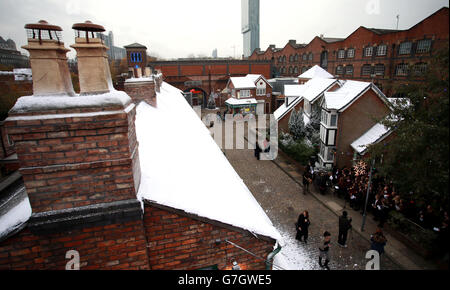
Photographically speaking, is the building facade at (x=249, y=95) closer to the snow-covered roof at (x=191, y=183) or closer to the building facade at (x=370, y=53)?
the building facade at (x=370, y=53)

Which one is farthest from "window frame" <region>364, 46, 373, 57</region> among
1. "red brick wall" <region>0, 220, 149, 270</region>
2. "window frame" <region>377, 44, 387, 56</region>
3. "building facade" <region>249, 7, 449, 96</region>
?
"red brick wall" <region>0, 220, 149, 270</region>

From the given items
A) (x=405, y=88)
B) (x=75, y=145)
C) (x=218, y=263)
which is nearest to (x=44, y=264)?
(x=75, y=145)

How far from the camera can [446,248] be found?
1789 mm

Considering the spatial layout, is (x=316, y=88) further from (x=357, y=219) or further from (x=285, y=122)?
(x=357, y=219)

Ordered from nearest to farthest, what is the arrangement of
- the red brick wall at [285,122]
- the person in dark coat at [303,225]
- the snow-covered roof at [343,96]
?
the person in dark coat at [303,225], the snow-covered roof at [343,96], the red brick wall at [285,122]

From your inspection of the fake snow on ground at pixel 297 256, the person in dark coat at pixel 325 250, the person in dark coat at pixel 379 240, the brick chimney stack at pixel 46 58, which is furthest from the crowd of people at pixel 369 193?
the brick chimney stack at pixel 46 58

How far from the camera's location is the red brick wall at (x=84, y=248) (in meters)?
2.91

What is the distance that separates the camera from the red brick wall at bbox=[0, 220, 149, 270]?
2912mm

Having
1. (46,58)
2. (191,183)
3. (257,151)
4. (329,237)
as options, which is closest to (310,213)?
(329,237)

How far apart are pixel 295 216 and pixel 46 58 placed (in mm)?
10969

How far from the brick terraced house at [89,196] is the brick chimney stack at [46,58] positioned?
0.4 inches

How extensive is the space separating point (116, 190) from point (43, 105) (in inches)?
51.6

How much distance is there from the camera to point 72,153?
9.25 feet

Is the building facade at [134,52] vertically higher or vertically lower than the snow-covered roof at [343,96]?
higher
